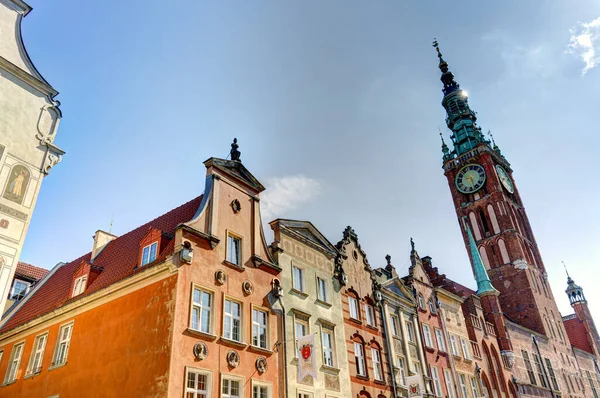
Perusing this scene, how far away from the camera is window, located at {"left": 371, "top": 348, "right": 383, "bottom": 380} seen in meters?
27.2

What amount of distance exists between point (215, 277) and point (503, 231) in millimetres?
56691

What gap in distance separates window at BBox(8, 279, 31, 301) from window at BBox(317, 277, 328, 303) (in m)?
17.9

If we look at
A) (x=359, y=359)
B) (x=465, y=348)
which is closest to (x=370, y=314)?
(x=359, y=359)

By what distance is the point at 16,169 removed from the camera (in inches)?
719

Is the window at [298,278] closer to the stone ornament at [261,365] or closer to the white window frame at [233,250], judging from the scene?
the white window frame at [233,250]

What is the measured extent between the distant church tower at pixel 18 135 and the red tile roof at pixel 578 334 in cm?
7344

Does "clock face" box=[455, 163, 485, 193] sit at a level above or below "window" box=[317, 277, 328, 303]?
above

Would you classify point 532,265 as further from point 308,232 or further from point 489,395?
point 308,232

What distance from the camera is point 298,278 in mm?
25078

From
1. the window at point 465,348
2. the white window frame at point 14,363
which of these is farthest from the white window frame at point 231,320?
the window at point 465,348

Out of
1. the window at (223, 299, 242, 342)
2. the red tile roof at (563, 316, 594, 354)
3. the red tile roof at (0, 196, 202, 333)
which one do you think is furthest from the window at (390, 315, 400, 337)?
the red tile roof at (563, 316, 594, 354)

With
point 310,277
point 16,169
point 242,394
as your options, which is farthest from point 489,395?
point 16,169

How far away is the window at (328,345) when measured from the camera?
24.2 m

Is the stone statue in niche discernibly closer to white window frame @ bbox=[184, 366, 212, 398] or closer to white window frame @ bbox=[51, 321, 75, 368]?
white window frame @ bbox=[51, 321, 75, 368]
